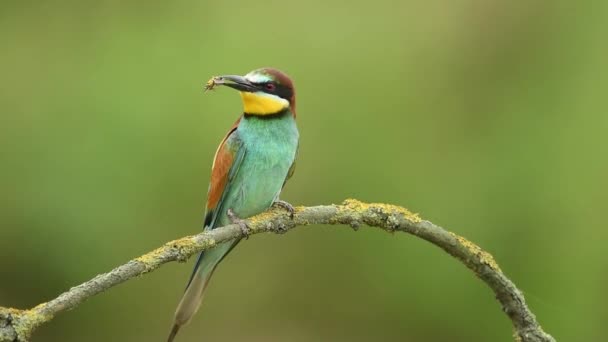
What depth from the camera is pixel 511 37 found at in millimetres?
4066

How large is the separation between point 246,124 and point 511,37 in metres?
1.82

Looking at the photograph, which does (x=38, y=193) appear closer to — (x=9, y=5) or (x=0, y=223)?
(x=0, y=223)

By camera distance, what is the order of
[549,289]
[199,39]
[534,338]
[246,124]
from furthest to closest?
[199,39], [549,289], [246,124], [534,338]

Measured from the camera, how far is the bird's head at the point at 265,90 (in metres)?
2.54

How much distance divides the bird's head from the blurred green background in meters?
0.93

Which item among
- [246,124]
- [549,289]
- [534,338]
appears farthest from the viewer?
[549,289]

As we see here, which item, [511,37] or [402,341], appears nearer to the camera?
[402,341]

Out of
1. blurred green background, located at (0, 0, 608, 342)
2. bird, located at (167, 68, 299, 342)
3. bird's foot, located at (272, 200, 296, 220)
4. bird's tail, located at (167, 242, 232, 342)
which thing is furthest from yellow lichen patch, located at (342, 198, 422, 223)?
blurred green background, located at (0, 0, 608, 342)

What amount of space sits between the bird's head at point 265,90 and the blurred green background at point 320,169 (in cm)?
93

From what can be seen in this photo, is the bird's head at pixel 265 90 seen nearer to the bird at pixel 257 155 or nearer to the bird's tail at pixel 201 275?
the bird at pixel 257 155

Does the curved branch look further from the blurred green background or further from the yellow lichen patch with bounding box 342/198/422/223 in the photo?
the blurred green background

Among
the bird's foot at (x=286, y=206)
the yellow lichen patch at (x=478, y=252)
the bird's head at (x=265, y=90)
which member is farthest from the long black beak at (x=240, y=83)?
the yellow lichen patch at (x=478, y=252)

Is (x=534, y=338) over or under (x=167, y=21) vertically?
under

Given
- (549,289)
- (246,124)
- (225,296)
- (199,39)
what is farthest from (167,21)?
(549,289)
